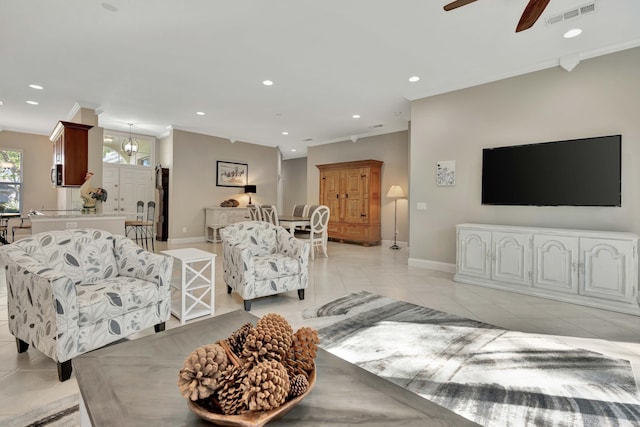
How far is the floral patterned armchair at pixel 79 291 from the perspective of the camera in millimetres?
1765

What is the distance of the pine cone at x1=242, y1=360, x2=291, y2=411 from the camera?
0.79m

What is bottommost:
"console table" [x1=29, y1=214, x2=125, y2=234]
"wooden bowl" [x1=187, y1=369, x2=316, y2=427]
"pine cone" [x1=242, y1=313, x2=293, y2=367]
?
"wooden bowl" [x1=187, y1=369, x2=316, y2=427]

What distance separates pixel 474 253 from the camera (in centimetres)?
401

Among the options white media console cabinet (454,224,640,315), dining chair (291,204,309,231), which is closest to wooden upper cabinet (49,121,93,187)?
dining chair (291,204,309,231)

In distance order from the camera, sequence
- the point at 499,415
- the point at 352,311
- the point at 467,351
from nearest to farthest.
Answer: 1. the point at 499,415
2. the point at 467,351
3. the point at 352,311

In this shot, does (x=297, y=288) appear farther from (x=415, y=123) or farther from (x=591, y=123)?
(x=591, y=123)

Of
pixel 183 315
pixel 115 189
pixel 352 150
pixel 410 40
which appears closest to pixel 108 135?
pixel 115 189

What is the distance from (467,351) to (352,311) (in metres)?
1.10

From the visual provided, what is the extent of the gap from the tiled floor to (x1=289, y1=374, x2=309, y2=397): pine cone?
64.2 inches

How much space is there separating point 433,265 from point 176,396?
14.8 feet

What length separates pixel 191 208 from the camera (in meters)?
7.59

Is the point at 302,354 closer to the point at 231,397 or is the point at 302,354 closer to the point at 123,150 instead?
the point at 231,397

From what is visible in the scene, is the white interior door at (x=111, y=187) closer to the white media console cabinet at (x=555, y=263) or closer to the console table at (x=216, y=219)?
the console table at (x=216, y=219)

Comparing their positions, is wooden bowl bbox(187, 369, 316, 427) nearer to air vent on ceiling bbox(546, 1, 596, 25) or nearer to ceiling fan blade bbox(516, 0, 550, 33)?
ceiling fan blade bbox(516, 0, 550, 33)
